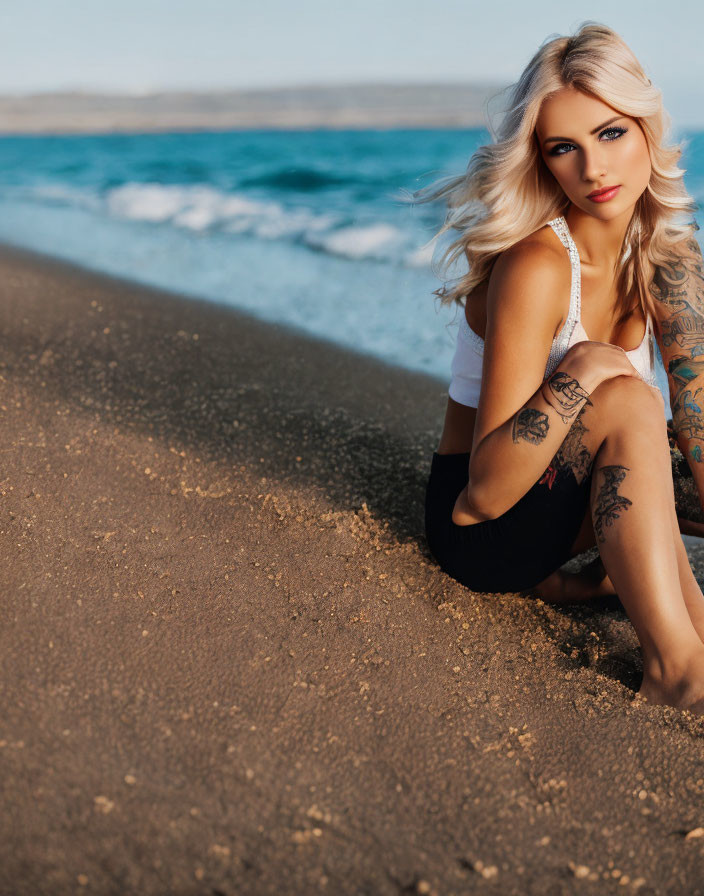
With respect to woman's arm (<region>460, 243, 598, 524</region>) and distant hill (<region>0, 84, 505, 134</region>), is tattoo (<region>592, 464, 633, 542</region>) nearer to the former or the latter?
woman's arm (<region>460, 243, 598, 524</region>)

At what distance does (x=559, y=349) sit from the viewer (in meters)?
2.14

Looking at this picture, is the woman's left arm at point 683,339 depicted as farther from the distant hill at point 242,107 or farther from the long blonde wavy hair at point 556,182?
the distant hill at point 242,107

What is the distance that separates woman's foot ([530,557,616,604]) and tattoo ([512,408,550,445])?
517mm

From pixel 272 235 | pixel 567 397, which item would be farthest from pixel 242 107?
pixel 567 397

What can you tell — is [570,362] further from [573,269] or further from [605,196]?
[605,196]

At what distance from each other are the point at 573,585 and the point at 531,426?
0.59m

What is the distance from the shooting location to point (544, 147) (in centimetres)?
216

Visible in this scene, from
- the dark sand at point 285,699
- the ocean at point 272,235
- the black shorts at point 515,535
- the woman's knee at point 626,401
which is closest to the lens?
the dark sand at point 285,699

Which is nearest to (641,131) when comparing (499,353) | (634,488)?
(499,353)

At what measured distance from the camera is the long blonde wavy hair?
2074 millimetres

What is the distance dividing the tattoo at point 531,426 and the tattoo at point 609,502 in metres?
0.17

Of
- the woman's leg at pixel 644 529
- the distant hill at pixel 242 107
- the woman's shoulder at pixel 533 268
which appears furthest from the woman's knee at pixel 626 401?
the distant hill at pixel 242 107

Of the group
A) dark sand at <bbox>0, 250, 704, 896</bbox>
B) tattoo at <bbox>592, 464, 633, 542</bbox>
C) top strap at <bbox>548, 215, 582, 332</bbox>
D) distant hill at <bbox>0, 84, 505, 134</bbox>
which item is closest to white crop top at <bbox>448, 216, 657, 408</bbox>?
top strap at <bbox>548, 215, 582, 332</bbox>

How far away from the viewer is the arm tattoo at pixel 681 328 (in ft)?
7.74
